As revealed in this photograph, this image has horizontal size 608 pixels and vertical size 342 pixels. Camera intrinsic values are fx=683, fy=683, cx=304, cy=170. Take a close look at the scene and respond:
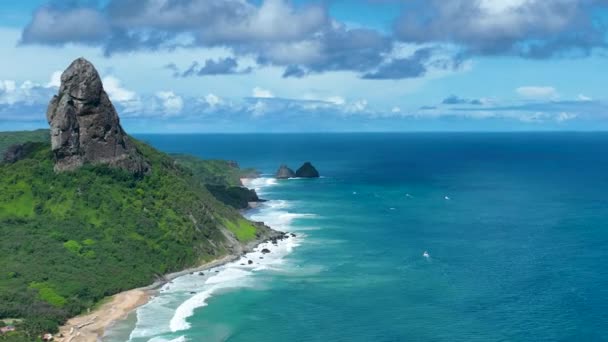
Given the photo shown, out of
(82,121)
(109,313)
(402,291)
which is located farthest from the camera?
(82,121)

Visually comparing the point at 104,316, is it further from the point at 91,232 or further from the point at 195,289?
the point at 91,232

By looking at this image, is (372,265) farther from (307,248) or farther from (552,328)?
(552,328)

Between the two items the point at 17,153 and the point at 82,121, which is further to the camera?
the point at 17,153

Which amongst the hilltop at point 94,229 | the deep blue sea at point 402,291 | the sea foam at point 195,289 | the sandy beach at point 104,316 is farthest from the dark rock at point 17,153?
the deep blue sea at point 402,291

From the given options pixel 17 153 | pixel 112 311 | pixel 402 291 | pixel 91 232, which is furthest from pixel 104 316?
pixel 17 153

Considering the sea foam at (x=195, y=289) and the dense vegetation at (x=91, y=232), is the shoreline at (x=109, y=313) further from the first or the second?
the sea foam at (x=195, y=289)
